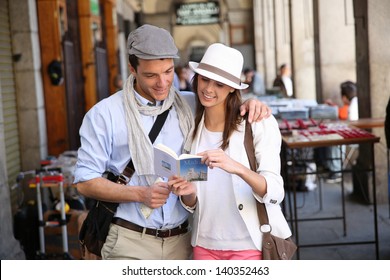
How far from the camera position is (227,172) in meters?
3.17

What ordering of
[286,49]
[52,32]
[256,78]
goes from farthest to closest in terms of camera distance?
[286,49], [256,78], [52,32]

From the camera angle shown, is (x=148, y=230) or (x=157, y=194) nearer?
(x=157, y=194)

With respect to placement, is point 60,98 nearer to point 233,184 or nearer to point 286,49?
point 233,184

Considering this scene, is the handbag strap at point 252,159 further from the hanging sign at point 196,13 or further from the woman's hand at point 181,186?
the hanging sign at point 196,13

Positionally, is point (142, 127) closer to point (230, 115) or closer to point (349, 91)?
point (230, 115)

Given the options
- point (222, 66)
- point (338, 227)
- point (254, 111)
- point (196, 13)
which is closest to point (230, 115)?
point (254, 111)

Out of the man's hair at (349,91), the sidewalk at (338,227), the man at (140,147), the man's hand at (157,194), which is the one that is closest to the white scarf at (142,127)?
the man at (140,147)

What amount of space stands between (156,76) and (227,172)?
0.54 m

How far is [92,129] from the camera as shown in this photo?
3.28 meters

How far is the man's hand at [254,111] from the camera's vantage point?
10.6 ft

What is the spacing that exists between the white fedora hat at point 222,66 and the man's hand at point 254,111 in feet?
0.29


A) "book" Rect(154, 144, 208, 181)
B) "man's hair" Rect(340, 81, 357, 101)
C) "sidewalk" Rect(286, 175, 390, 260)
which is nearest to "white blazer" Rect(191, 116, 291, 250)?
"book" Rect(154, 144, 208, 181)
